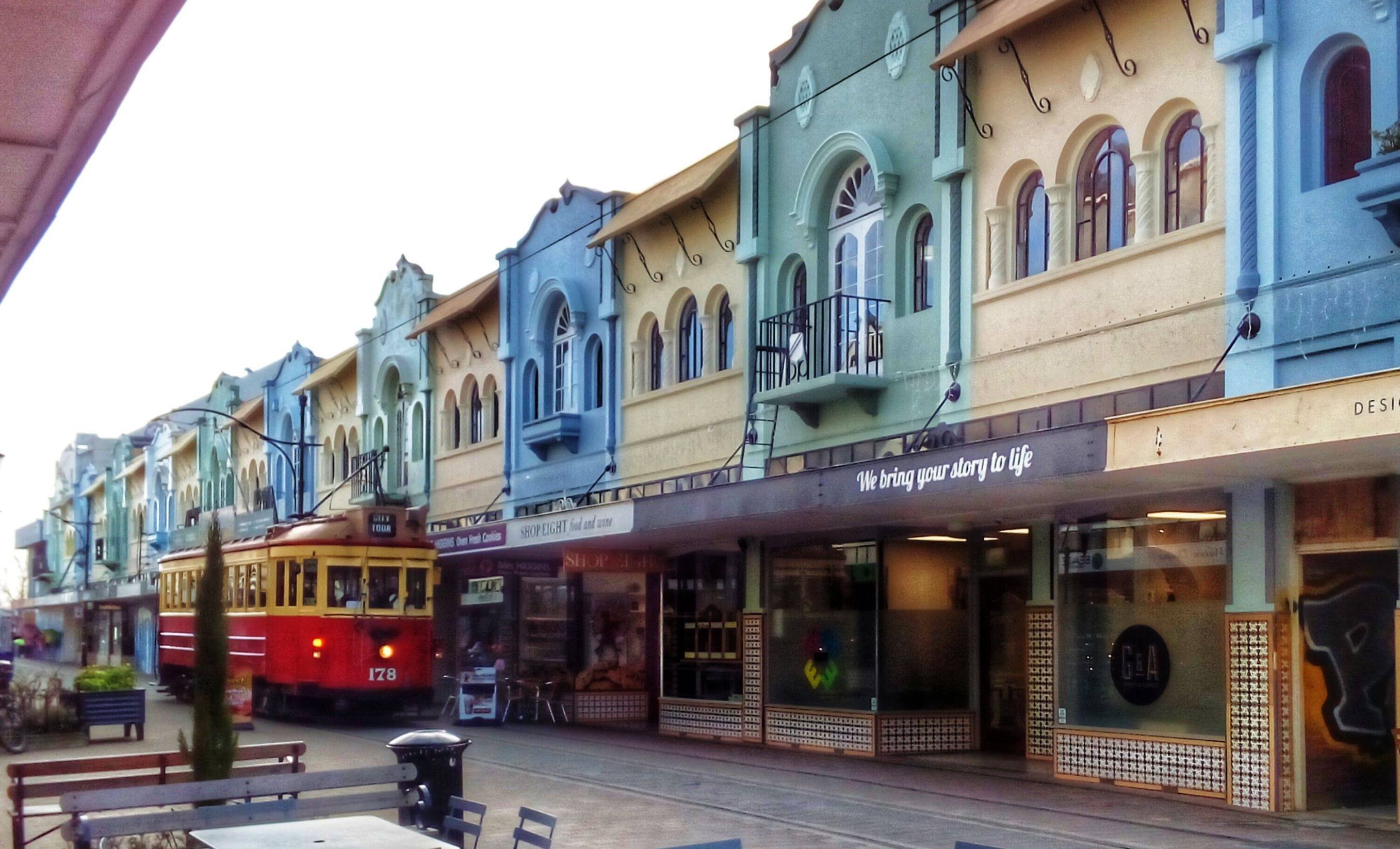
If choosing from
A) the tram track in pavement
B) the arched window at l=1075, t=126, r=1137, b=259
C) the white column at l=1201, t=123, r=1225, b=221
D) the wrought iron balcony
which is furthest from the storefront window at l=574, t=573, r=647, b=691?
the white column at l=1201, t=123, r=1225, b=221

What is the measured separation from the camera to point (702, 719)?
22.8 m

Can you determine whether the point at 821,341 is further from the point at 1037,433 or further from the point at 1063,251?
the point at 1037,433

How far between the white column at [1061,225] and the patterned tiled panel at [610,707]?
12570mm

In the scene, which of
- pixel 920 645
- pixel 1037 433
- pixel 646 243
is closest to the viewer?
pixel 1037 433

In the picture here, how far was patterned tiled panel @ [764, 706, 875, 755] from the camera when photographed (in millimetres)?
19328

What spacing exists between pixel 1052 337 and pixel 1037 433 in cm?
284

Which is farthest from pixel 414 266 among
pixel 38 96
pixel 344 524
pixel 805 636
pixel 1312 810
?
pixel 38 96

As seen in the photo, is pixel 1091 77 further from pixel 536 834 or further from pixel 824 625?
pixel 536 834

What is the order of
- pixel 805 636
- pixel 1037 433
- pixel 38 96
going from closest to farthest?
1. pixel 38 96
2. pixel 1037 433
3. pixel 805 636

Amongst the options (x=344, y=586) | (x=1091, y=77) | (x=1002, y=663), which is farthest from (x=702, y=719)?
(x=1091, y=77)

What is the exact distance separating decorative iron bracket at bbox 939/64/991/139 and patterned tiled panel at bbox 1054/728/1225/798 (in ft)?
21.0

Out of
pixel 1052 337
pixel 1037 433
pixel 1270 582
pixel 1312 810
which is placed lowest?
pixel 1312 810

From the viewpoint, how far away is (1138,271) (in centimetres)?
1524

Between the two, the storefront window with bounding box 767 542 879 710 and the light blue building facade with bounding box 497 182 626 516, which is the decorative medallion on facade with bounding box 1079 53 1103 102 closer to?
the storefront window with bounding box 767 542 879 710
